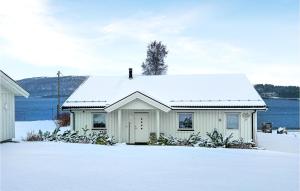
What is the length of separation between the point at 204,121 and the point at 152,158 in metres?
10.8

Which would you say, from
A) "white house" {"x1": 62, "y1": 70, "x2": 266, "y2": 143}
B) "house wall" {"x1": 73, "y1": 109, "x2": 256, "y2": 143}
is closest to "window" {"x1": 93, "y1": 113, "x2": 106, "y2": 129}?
"white house" {"x1": 62, "y1": 70, "x2": 266, "y2": 143}

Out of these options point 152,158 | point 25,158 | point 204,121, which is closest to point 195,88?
point 204,121

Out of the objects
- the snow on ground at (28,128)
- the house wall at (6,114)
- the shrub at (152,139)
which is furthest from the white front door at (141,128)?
the house wall at (6,114)

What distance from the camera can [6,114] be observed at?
682 inches

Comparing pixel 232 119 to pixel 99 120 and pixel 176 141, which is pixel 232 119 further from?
pixel 99 120

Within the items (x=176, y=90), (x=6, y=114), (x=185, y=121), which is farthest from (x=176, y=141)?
(x=6, y=114)

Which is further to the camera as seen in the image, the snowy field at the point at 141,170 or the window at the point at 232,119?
the window at the point at 232,119

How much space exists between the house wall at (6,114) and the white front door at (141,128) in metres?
8.03

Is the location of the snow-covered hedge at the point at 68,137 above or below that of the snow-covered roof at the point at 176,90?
below

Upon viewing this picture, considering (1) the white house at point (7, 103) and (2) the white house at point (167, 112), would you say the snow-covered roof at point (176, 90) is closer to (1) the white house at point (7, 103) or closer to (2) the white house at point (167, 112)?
(2) the white house at point (167, 112)

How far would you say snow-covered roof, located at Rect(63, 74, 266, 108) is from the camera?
2391 cm

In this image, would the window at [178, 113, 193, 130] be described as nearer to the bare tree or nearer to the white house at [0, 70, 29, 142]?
the white house at [0, 70, 29, 142]

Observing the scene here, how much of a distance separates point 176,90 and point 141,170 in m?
15.2

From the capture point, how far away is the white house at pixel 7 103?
1680 centimetres
